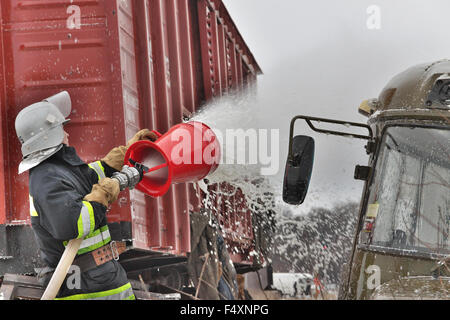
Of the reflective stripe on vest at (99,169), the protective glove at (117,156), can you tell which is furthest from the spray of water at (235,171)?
the reflective stripe on vest at (99,169)

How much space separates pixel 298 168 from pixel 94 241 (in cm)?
101

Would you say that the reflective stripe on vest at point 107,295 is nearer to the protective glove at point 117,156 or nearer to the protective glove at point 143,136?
the protective glove at point 117,156

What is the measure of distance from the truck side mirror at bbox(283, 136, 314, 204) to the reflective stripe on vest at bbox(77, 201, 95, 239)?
0.94 meters

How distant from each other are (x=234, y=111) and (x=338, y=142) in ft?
3.61

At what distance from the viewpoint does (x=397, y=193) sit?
11.1ft

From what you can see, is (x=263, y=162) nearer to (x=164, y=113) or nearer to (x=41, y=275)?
(x=164, y=113)

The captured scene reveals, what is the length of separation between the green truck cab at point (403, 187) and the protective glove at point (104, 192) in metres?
0.82

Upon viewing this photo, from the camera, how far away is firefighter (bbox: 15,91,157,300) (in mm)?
2969

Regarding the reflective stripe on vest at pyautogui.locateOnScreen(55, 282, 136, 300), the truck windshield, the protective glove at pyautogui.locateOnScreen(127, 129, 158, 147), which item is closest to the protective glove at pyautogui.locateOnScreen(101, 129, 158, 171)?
the protective glove at pyautogui.locateOnScreen(127, 129, 158, 147)

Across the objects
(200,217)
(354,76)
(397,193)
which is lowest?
(200,217)

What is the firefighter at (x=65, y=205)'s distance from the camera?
9.74ft
